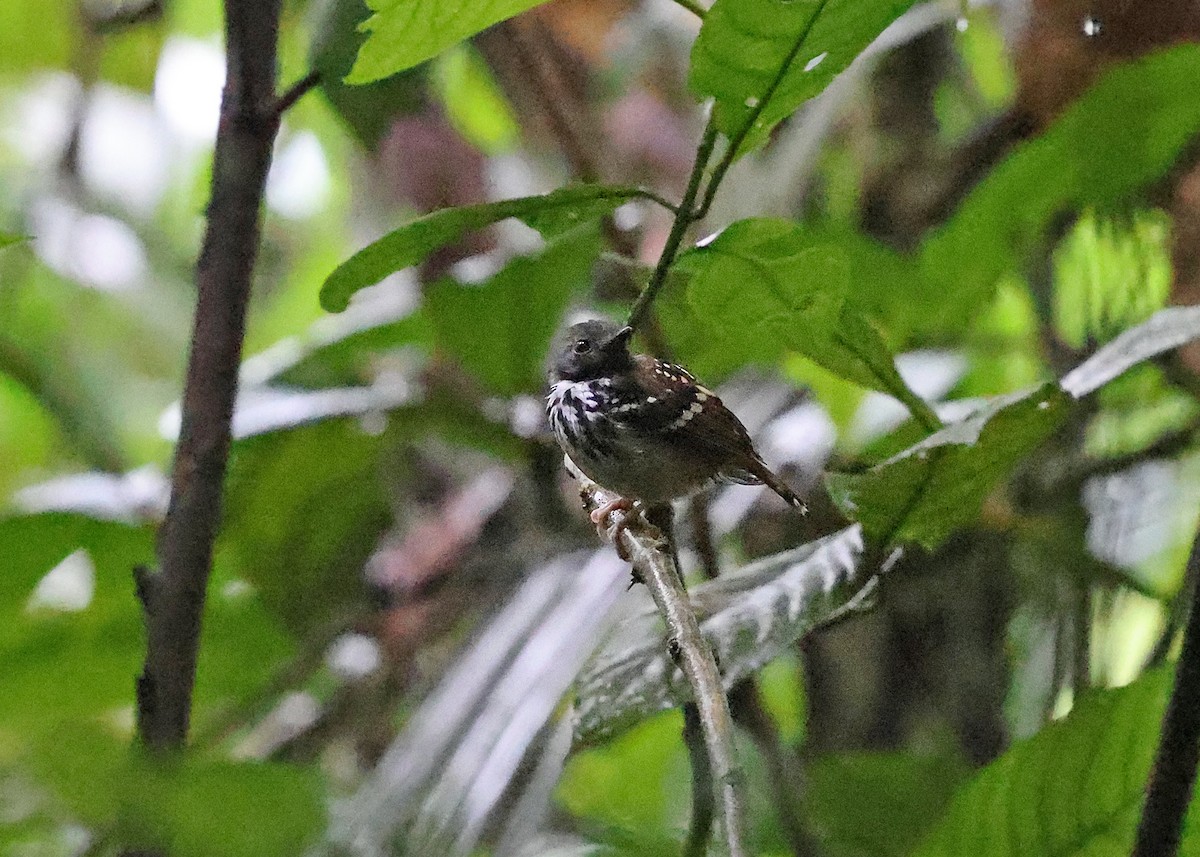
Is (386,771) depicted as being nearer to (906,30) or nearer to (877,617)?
(877,617)

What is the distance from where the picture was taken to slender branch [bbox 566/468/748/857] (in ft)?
1.54

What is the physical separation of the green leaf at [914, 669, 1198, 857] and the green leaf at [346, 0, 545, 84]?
626 millimetres

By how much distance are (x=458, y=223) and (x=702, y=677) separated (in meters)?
0.32

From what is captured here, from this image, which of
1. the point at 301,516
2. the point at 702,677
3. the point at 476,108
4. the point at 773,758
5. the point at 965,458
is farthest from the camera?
the point at 476,108

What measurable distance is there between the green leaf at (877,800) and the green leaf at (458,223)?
26.9 inches

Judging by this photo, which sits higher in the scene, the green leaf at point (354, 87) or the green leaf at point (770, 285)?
the green leaf at point (354, 87)

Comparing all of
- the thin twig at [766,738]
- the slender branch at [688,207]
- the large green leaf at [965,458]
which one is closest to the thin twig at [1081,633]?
the thin twig at [766,738]

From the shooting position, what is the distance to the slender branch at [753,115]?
682 mm

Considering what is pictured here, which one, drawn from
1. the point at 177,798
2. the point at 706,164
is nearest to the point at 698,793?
the point at 706,164

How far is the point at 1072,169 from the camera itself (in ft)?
4.19

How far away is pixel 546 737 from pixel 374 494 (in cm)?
73

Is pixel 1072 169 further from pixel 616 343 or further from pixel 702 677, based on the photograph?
pixel 702 677

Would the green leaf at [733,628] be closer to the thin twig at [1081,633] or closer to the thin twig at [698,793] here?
the thin twig at [698,793]

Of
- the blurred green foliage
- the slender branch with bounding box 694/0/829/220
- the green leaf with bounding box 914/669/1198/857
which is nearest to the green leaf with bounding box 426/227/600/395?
the blurred green foliage
